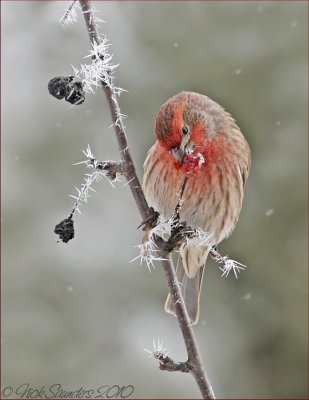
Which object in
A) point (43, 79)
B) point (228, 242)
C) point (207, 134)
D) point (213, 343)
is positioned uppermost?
point (43, 79)

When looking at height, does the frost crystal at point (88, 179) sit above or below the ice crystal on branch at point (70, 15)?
below

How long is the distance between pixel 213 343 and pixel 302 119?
8.99 feet

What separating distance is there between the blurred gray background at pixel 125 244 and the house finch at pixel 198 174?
442 cm

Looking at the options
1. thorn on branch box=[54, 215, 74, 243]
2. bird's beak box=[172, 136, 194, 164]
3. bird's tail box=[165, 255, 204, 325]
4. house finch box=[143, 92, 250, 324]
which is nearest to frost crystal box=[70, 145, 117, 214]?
thorn on branch box=[54, 215, 74, 243]

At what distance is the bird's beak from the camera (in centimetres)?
231

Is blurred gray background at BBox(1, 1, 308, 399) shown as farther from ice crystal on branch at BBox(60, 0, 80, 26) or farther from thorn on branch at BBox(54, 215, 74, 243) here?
ice crystal on branch at BBox(60, 0, 80, 26)

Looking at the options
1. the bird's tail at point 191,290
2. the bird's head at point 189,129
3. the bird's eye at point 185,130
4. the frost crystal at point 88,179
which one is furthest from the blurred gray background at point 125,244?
the frost crystal at point 88,179

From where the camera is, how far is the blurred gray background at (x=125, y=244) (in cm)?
816

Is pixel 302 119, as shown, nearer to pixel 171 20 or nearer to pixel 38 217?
pixel 171 20

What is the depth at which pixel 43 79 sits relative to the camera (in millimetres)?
8617

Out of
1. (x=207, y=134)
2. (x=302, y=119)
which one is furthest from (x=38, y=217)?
(x=207, y=134)

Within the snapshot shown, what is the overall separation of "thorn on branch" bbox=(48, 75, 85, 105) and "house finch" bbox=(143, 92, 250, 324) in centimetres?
76

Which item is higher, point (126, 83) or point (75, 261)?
point (126, 83)

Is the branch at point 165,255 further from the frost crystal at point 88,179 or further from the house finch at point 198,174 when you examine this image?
the house finch at point 198,174
